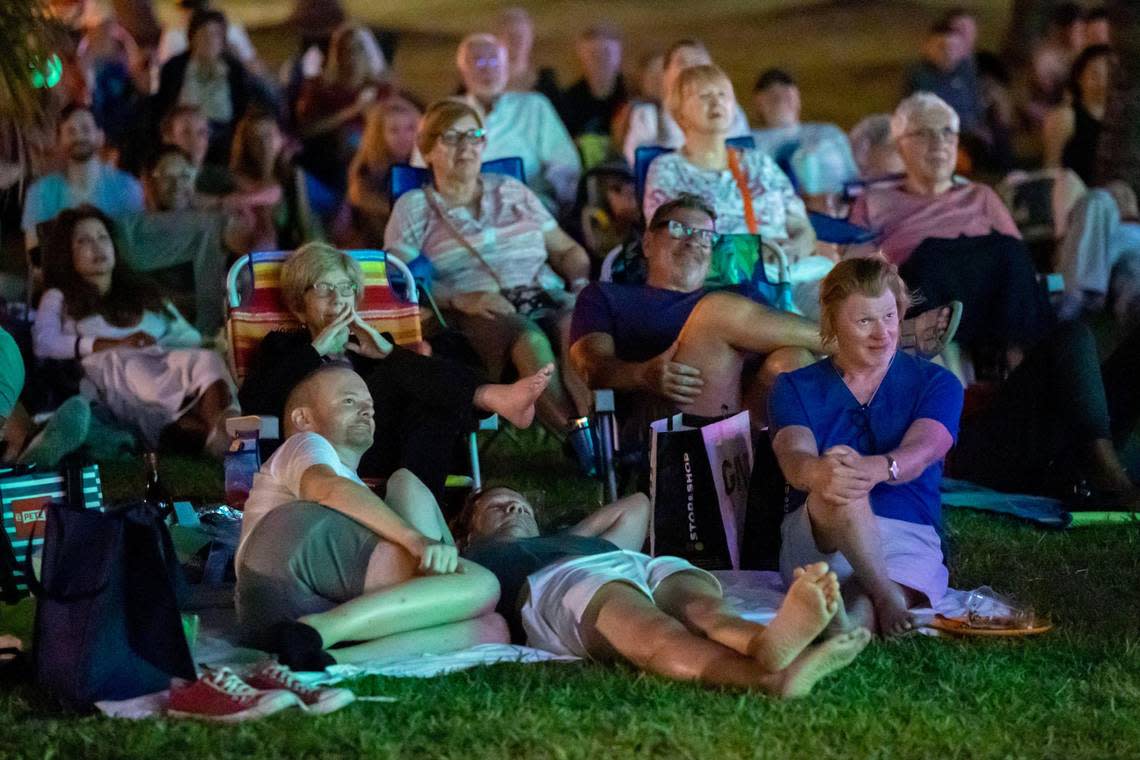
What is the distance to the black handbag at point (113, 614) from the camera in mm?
4180

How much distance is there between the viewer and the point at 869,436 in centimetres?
519

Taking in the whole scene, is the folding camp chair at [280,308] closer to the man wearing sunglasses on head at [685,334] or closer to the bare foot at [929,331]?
the man wearing sunglasses on head at [685,334]

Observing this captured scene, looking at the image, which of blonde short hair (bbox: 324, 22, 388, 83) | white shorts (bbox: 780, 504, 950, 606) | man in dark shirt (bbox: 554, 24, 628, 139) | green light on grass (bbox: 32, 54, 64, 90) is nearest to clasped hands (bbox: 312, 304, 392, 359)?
green light on grass (bbox: 32, 54, 64, 90)

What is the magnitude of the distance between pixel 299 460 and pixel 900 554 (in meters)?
1.61

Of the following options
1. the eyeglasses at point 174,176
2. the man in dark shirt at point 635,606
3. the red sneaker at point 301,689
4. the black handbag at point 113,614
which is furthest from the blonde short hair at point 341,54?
the red sneaker at point 301,689

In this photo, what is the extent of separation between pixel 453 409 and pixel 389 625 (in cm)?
179

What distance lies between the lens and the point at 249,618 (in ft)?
15.5

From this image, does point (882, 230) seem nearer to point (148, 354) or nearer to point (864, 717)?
point (148, 354)

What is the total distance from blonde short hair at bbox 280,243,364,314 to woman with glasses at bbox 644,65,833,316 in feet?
5.82

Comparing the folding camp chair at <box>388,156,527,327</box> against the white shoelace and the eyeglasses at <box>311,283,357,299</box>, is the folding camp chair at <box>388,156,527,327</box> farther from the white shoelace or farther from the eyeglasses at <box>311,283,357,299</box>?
the white shoelace

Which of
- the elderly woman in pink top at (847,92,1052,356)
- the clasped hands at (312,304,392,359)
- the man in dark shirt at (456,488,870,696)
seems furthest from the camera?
the elderly woman in pink top at (847,92,1052,356)

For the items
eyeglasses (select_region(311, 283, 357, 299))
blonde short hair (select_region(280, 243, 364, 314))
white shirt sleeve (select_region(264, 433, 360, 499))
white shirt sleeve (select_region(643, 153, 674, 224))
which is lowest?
white shirt sleeve (select_region(264, 433, 360, 499))

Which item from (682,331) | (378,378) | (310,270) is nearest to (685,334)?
(682,331)

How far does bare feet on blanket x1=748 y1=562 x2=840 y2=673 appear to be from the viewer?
13.1 feet
